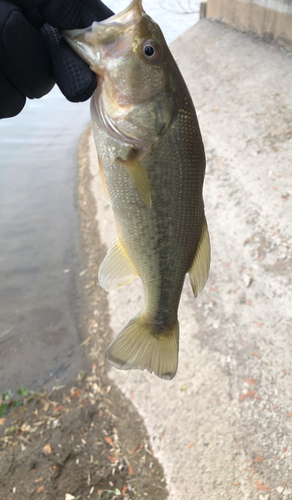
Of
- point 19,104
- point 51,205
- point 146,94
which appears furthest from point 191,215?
point 51,205

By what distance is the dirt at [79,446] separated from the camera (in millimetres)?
3041

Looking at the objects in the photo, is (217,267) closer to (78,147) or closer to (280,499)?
(280,499)

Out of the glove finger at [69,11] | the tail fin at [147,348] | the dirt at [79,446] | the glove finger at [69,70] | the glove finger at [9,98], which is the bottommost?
the dirt at [79,446]

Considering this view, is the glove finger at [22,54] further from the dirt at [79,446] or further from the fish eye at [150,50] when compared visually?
the dirt at [79,446]

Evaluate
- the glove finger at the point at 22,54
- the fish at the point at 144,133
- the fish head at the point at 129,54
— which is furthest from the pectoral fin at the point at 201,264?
the glove finger at the point at 22,54

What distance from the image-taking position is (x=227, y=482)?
8.92ft

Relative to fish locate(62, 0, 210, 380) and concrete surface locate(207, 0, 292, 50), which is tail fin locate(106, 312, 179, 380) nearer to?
fish locate(62, 0, 210, 380)

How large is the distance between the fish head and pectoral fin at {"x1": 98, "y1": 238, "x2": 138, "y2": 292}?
68 cm

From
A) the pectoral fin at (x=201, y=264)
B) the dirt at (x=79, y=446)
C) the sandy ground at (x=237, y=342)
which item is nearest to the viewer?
the pectoral fin at (x=201, y=264)

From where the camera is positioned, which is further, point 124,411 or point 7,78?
point 124,411

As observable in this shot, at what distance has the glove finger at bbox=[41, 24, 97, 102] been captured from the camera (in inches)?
55.4

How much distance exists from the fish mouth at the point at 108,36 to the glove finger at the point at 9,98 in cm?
33

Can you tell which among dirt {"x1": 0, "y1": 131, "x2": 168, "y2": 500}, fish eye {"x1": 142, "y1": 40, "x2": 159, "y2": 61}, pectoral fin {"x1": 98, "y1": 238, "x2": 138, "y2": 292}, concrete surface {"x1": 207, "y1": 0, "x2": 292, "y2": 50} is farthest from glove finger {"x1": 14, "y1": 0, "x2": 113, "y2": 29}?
concrete surface {"x1": 207, "y1": 0, "x2": 292, "y2": 50}

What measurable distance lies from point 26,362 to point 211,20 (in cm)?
841
